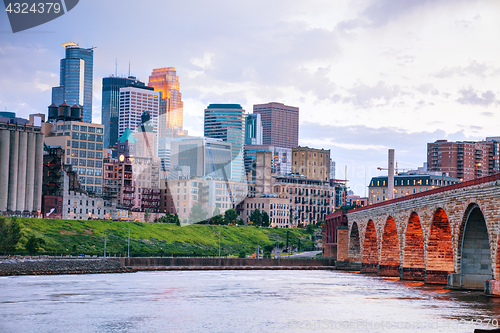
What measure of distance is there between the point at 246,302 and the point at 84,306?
15.3 meters

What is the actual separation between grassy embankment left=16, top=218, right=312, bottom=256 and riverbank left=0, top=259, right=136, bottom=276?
80.1 ft

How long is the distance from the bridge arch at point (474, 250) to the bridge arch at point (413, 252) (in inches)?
954

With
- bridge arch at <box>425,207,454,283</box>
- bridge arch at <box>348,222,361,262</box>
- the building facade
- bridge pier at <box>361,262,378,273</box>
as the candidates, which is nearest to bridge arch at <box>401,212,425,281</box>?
bridge arch at <box>425,207,454,283</box>

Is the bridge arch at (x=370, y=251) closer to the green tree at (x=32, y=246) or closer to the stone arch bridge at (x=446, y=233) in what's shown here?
the stone arch bridge at (x=446, y=233)

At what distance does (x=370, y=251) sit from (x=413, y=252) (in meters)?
34.5

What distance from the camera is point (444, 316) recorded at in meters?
53.9

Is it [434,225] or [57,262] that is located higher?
[434,225]

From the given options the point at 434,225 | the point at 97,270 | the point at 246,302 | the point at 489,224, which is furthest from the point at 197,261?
the point at 489,224

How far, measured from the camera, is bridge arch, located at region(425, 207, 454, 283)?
85875mm

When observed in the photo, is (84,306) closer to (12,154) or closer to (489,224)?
(489,224)

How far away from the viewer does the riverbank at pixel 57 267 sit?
106625mm

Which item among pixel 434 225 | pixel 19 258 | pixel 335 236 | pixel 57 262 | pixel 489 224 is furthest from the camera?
pixel 335 236

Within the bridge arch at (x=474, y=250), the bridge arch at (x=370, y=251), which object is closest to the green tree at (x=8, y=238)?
the bridge arch at (x=370, y=251)

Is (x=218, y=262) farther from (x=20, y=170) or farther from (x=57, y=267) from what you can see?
(x=20, y=170)
